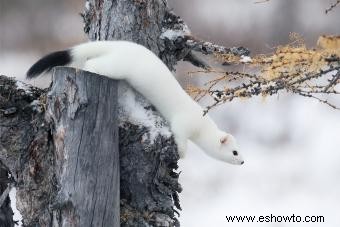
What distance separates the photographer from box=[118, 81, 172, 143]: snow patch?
1858 mm

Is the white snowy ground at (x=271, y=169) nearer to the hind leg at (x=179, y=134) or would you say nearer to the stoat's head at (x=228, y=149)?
the stoat's head at (x=228, y=149)

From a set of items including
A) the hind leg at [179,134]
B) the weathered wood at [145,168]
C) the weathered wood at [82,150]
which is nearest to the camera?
the weathered wood at [82,150]

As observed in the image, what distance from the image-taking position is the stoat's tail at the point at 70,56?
1917mm

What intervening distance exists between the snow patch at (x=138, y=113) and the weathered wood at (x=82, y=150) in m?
0.11

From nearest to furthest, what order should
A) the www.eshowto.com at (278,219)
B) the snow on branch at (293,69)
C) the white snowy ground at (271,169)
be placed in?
the snow on branch at (293,69), the www.eshowto.com at (278,219), the white snowy ground at (271,169)

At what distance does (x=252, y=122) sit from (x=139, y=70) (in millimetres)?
2766

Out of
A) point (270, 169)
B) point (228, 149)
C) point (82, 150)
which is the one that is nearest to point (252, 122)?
point (270, 169)

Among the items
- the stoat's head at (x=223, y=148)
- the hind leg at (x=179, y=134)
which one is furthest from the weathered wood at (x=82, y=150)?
the stoat's head at (x=223, y=148)

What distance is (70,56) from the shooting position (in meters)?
1.95

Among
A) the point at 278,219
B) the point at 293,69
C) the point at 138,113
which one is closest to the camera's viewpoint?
the point at 293,69

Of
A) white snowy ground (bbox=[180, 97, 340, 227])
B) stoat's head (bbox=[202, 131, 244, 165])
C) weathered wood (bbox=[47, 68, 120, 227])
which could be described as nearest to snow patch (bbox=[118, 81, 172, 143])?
weathered wood (bbox=[47, 68, 120, 227])

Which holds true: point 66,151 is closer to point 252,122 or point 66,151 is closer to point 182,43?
point 182,43

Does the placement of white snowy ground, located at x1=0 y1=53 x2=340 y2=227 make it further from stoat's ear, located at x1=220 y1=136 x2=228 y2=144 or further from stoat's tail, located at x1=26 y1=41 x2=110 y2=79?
stoat's tail, located at x1=26 y1=41 x2=110 y2=79

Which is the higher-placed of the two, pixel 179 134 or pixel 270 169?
pixel 270 169
